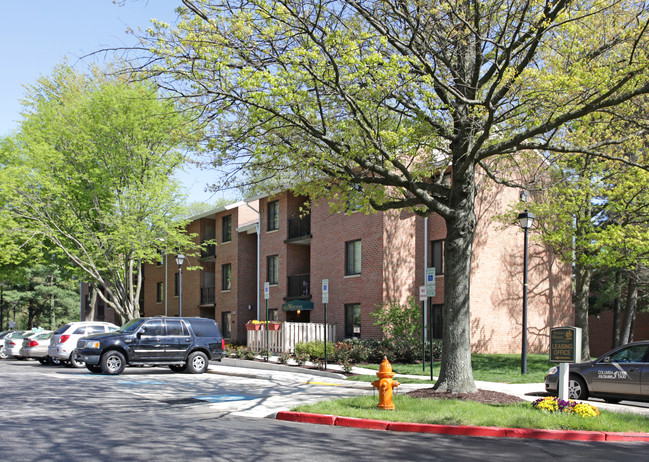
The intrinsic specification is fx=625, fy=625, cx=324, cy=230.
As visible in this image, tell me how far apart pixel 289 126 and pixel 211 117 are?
1.84 meters

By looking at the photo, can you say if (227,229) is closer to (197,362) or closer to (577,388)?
(197,362)

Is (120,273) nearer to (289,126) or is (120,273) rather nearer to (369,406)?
(289,126)

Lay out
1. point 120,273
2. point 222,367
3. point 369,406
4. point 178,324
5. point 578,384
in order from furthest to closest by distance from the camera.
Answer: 1. point 120,273
2. point 222,367
3. point 178,324
4. point 578,384
5. point 369,406

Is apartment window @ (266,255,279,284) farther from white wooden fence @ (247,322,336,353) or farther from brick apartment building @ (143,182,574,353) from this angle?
white wooden fence @ (247,322,336,353)

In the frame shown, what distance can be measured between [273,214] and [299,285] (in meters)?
4.75

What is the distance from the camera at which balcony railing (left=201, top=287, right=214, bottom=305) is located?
40531mm

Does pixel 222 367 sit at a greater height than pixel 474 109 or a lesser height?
lesser

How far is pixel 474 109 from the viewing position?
45.0ft

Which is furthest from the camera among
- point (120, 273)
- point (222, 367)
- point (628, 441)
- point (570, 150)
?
point (120, 273)

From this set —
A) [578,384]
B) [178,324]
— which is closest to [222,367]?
[178,324]

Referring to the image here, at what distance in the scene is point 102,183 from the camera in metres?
32.4

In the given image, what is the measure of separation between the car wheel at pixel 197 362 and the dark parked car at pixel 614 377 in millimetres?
11547

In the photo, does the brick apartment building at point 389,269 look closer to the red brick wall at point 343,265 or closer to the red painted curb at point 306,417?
the red brick wall at point 343,265

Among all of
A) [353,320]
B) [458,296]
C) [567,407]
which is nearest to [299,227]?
[353,320]
